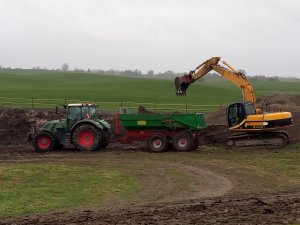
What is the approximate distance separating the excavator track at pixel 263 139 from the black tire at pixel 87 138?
22.9 feet

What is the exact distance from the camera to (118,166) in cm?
1942

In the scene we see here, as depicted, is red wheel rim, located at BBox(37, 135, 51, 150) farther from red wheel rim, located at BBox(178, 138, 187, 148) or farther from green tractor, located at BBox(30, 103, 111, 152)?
red wheel rim, located at BBox(178, 138, 187, 148)

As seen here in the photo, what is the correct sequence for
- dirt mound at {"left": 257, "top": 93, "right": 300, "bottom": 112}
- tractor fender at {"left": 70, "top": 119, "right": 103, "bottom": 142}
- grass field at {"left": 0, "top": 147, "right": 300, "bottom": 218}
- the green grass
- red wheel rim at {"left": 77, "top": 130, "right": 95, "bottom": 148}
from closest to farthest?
the green grass, grass field at {"left": 0, "top": 147, "right": 300, "bottom": 218}, tractor fender at {"left": 70, "top": 119, "right": 103, "bottom": 142}, red wheel rim at {"left": 77, "top": 130, "right": 95, "bottom": 148}, dirt mound at {"left": 257, "top": 93, "right": 300, "bottom": 112}

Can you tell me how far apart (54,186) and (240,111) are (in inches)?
482

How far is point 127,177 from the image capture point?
16953 millimetres

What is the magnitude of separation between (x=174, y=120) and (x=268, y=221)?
1348 cm

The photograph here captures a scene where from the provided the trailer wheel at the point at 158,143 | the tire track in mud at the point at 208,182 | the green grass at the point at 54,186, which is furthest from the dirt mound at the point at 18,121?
the tire track in mud at the point at 208,182

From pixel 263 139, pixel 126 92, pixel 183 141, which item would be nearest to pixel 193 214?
pixel 183 141

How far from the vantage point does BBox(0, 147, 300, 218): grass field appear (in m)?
13.4

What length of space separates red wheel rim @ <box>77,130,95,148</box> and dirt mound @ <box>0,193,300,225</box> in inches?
459

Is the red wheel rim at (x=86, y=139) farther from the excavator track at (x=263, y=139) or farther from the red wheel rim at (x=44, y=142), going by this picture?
the excavator track at (x=263, y=139)

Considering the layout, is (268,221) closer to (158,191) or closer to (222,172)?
(158,191)

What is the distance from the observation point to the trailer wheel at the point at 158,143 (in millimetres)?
23797

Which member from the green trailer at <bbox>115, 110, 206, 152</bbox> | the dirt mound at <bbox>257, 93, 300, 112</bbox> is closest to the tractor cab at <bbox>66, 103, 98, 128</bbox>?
the green trailer at <bbox>115, 110, 206, 152</bbox>
